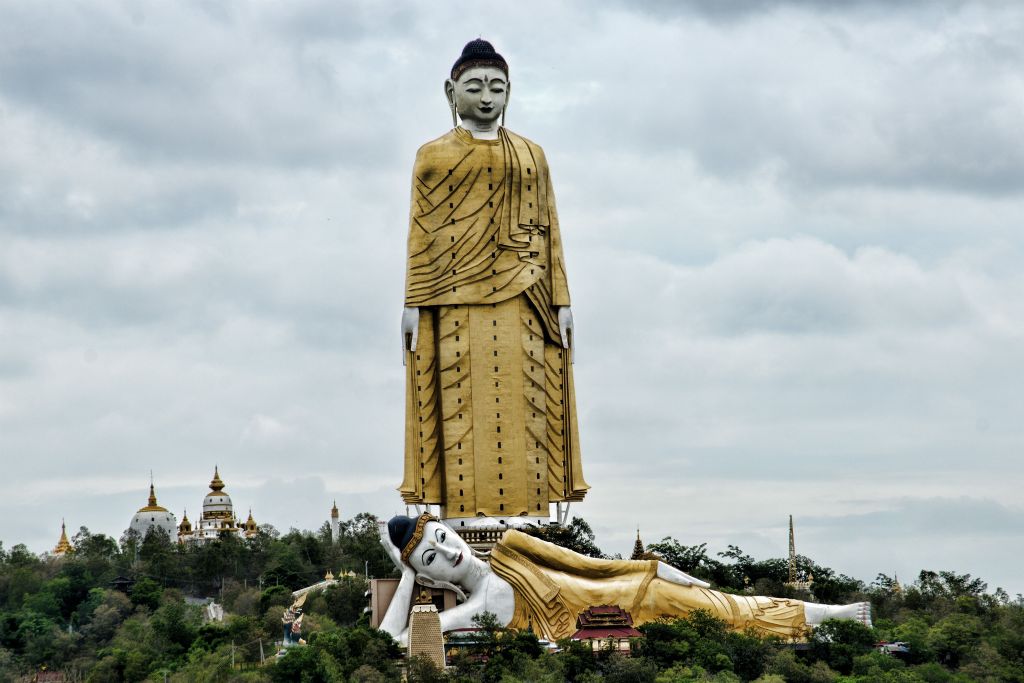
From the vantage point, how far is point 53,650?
153 feet

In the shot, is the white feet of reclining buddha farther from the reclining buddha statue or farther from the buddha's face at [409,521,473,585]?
the buddha's face at [409,521,473,585]

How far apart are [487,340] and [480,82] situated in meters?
5.28

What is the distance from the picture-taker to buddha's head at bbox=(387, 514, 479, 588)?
32.1 m

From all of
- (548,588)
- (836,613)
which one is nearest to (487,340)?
(548,588)

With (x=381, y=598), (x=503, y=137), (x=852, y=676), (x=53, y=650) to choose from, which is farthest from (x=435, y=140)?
(x=53, y=650)

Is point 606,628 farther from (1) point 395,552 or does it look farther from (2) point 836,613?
(2) point 836,613

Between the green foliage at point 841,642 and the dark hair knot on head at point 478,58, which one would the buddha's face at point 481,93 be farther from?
the green foliage at point 841,642

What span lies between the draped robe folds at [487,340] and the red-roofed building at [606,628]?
14.7 feet

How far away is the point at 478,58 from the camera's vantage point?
121ft

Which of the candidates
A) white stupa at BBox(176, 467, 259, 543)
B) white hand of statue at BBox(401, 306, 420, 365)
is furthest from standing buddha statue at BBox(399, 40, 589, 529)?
white stupa at BBox(176, 467, 259, 543)

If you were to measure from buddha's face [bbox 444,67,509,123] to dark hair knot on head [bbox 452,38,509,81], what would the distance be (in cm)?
8

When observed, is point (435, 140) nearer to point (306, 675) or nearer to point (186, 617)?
point (306, 675)

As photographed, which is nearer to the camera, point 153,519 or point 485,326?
point 485,326

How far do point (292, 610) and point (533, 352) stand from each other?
725 centimetres
